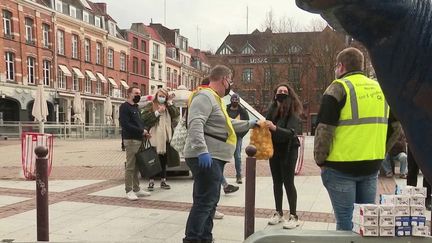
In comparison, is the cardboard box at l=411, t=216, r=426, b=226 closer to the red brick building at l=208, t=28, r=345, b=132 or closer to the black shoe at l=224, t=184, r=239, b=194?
the black shoe at l=224, t=184, r=239, b=194

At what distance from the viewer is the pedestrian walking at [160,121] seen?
805 centimetres

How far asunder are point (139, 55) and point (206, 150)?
5208 centimetres

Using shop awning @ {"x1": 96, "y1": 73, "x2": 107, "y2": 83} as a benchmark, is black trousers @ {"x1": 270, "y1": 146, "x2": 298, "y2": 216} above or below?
below

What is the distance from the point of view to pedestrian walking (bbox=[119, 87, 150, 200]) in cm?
723

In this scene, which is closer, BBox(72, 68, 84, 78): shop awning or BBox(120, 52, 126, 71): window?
BBox(72, 68, 84, 78): shop awning

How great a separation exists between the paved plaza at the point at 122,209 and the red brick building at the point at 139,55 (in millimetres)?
43945

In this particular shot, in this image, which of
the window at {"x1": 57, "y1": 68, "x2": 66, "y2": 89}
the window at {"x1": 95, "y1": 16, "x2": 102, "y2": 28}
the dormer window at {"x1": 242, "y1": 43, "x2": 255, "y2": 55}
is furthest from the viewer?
the dormer window at {"x1": 242, "y1": 43, "x2": 255, "y2": 55}

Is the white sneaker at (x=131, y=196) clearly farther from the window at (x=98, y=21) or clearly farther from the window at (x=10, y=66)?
the window at (x=98, y=21)

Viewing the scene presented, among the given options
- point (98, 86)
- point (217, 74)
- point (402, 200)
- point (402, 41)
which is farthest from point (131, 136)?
point (98, 86)

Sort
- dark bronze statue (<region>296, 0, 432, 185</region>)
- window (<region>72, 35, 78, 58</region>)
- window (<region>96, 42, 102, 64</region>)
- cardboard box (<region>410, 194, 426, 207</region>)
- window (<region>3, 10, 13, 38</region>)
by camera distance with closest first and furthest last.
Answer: dark bronze statue (<region>296, 0, 432, 185</region>)
cardboard box (<region>410, 194, 426, 207</region>)
window (<region>3, 10, 13, 38</region>)
window (<region>72, 35, 78, 58</region>)
window (<region>96, 42, 102, 64</region>)

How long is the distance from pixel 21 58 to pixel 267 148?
33457 millimetres

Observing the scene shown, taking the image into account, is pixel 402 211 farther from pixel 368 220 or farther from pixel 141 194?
pixel 141 194

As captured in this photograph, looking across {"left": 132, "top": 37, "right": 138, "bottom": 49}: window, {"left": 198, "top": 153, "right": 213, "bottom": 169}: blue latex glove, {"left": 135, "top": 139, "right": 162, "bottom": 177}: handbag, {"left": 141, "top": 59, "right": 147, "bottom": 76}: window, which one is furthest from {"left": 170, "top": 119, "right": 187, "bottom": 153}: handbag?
{"left": 141, "top": 59, "right": 147, "bottom": 76}: window

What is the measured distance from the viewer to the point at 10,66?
33.3m
